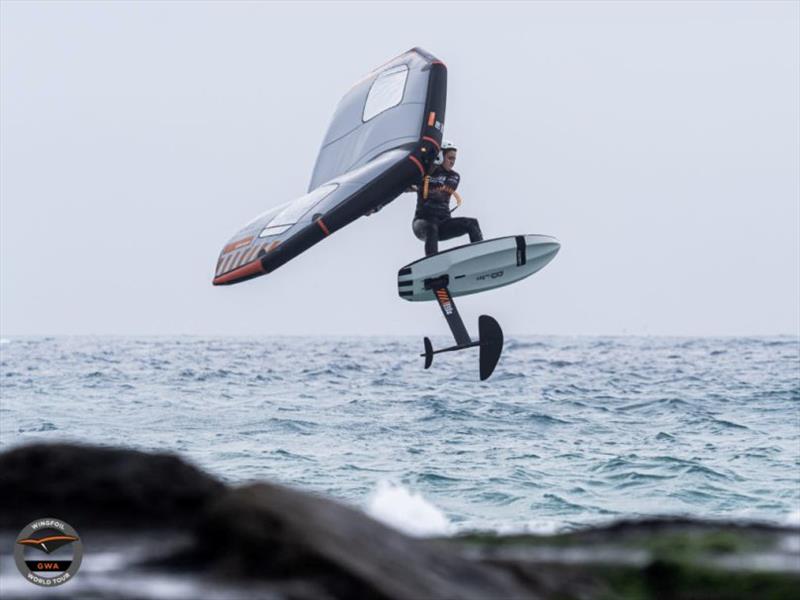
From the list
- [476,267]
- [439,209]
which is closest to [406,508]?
[476,267]

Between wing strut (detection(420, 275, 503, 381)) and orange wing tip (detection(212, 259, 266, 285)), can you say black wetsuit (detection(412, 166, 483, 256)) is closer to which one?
wing strut (detection(420, 275, 503, 381))

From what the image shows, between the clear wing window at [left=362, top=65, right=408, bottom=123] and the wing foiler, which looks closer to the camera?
the wing foiler

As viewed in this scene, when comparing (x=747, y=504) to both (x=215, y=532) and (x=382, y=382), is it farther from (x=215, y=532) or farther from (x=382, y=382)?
(x=382, y=382)

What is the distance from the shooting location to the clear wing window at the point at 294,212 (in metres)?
16.3

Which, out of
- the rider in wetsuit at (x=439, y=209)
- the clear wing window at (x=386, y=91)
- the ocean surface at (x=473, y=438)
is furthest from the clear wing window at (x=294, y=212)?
the ocean surface at (x=473, y=438)

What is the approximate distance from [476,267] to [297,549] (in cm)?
1459

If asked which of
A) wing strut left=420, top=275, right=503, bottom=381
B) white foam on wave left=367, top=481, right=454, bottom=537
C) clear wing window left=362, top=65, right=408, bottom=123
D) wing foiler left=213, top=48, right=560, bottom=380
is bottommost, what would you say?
white foam on wave left=367, top=481, right=454, bottom=537

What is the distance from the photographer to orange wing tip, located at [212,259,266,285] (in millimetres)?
15672

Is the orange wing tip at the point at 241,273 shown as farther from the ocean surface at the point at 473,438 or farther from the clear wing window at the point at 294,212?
the ocean surface at the point at 473,438

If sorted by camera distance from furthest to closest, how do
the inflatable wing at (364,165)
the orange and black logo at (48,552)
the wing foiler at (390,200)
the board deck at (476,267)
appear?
the board deck at (476,267) → the wing foiler at (390,200) → the inflatable wing at (364,165) → the orange and black logo at (48,552)

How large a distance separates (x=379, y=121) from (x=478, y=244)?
334 cm

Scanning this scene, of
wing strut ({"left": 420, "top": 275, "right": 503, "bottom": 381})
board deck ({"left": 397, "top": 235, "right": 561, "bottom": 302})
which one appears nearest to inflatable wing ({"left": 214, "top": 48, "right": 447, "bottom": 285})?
board deck ({"left": 397, "top": 235, "right": 561, "bottom": 302})

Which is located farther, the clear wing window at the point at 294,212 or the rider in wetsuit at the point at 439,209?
the rider in wetsuit at the point at 439,209

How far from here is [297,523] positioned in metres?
3.75
